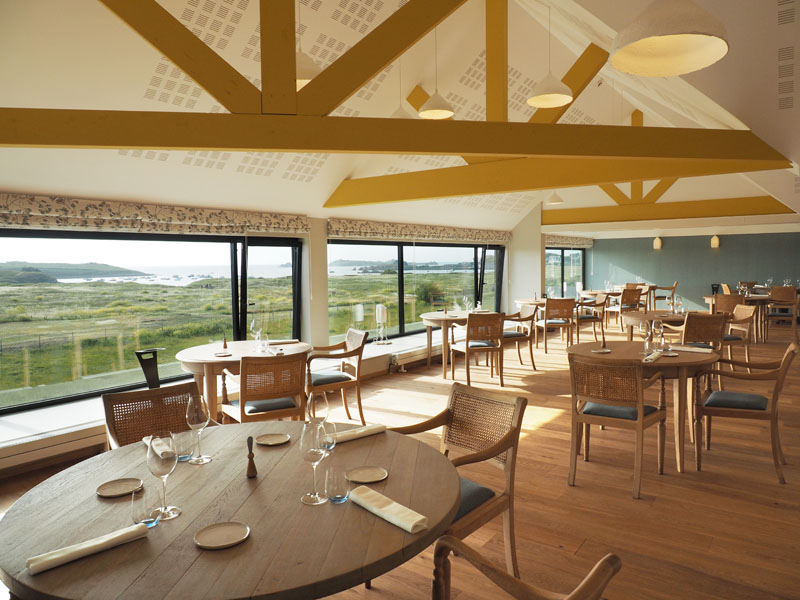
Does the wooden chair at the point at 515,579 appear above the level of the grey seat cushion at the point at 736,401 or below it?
above

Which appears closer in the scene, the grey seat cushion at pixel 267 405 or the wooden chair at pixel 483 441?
the wooden chair at pixel 483 441

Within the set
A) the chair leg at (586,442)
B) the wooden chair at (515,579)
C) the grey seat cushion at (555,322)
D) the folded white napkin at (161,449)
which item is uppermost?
the folded white napkin at (161,449)

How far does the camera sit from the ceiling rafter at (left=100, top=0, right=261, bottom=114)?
2887mm

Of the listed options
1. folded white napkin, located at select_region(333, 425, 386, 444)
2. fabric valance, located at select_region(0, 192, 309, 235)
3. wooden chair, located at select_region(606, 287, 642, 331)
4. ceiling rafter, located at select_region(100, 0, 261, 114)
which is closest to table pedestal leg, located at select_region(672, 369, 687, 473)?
folded white napkin, located at select_region(333, 425, 386, 444)

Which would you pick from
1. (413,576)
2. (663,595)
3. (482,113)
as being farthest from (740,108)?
(482,113)

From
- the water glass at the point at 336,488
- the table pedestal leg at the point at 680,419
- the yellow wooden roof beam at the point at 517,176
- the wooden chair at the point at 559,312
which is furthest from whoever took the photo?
the wooden chair at the point at 559,312

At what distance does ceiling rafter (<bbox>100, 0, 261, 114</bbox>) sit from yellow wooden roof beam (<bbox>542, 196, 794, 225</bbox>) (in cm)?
792

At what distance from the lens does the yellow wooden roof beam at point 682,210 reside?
27.6ft

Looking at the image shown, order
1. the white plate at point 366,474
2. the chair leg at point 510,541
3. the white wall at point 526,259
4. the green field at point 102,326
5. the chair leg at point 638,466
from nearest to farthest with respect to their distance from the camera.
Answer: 1. the white plate at point 366,474
2. the chair leg at point 510,541
3. the chair leg at point 638,466
4. the green field at point 102,326
5. the white wall at point 526,259

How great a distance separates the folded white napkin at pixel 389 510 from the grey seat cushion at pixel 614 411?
2434mm

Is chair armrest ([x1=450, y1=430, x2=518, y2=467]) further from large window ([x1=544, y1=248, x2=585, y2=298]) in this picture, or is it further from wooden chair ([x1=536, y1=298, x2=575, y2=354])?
large window ([x1=544, y1=248, x2=585, y2=298])

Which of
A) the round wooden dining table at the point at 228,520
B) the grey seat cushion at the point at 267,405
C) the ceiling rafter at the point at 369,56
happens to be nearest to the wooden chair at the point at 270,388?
the grey seat cushion at the point at 267,405

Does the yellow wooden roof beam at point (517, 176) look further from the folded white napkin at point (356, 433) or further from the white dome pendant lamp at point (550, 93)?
the folded white napkin at point (356, 433)

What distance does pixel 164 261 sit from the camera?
578 centimetres
